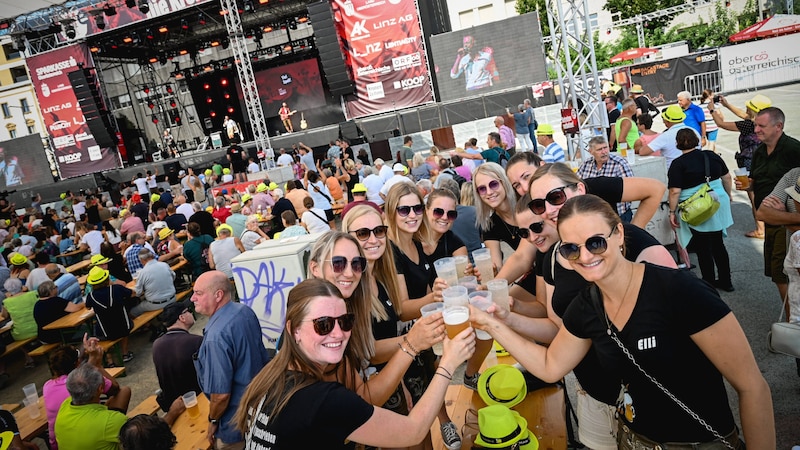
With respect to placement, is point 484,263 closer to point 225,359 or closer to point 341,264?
point 341,264

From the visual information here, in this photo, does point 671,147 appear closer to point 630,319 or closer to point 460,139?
point 630,319

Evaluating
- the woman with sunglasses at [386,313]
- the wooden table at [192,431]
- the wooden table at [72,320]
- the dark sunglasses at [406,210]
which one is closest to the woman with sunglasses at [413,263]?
the dark sunglasses at [406,210]

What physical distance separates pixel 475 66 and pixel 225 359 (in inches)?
681

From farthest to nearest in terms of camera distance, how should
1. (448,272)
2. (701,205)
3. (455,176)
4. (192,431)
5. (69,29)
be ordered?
1. (69,29)
2. (455,176)
3. (701,205)
4. (192,431)
5. (448,272)

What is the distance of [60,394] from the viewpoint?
4.06 metres

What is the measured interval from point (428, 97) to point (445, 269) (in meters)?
17.2

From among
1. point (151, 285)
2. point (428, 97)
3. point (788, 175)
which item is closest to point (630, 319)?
point (788, 175)

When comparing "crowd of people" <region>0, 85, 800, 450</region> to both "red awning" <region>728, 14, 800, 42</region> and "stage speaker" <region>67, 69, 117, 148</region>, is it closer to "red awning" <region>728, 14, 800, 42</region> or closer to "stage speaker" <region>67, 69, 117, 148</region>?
"stage speaker" <region>67, 69, 117, 148</region>

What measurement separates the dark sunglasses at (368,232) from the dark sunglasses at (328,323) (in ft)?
3.49

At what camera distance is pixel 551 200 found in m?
2.54

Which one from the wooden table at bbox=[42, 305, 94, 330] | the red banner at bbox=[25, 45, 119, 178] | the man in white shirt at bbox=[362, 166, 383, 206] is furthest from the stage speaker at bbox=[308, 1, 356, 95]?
the wooden table at bbox=[42, 305, 94, 330]

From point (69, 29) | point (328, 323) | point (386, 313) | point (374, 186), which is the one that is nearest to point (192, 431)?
point (386, 313)

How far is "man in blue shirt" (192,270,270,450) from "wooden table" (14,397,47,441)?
214cm

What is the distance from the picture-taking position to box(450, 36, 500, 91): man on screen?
1830 centimetres
